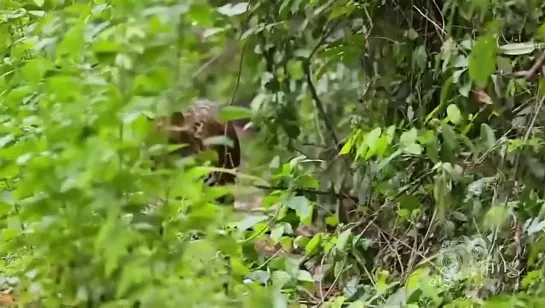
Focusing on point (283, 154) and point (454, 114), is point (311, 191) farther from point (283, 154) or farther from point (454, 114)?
point (454, 114)

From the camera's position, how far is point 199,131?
1.16 meters

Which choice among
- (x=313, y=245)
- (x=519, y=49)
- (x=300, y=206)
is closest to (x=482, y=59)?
(x=519, y=49)

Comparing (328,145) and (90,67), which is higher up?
(90,67)

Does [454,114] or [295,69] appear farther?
[295,69]

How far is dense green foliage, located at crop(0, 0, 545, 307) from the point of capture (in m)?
0.72

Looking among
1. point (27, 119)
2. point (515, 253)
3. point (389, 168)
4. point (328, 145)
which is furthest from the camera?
point (328, 145)

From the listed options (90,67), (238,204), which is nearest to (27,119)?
(90,67)

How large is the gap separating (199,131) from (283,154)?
23 cm

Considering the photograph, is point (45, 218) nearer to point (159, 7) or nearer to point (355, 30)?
point (159, 7)

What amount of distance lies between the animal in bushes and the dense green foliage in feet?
0.11

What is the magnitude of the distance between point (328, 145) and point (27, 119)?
0.68 meters

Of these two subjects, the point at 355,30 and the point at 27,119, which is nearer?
the point at 27,119

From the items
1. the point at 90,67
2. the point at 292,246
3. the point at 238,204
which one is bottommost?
the point at 292,246

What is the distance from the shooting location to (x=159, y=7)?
69 cm
